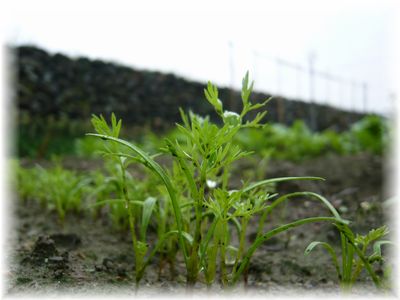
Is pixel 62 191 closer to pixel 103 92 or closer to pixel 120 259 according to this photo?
pixel 120 259

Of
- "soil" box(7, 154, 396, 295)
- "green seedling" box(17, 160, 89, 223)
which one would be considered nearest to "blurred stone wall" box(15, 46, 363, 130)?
"green seedling" box(17, 160, 89, 223)

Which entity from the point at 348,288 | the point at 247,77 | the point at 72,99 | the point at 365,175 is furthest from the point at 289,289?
the point at 72,99

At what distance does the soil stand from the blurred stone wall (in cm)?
665

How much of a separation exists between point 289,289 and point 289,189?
1.48 m

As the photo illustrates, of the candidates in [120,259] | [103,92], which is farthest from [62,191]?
[103,92]

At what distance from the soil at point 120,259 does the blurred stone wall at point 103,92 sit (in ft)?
21.8

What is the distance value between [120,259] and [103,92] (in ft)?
28.5

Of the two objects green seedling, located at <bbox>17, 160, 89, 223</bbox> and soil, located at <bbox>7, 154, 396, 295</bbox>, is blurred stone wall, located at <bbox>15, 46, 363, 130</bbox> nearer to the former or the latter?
green seedling, located at <bbox>17, 160, 89, 223</bbox>

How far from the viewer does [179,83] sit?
1083cm

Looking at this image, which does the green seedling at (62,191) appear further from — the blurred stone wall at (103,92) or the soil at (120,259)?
the blurred stone wall at (103,92)

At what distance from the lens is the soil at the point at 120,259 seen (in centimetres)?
124

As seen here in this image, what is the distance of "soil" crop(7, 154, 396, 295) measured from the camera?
4.07ft

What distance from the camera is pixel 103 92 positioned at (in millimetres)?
9789

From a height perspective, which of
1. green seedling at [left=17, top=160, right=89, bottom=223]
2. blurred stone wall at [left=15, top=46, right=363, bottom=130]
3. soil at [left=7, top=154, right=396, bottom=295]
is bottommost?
soil at [left=7, top=154, right=396, bottom=295]
